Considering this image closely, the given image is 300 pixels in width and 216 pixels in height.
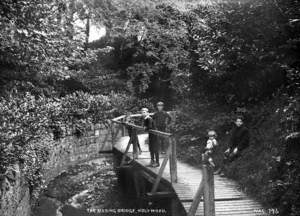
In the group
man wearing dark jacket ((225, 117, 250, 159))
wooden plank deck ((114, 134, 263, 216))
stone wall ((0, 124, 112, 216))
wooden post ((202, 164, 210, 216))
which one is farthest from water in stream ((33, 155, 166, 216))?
wooden post ((202, 164, 210, 216))

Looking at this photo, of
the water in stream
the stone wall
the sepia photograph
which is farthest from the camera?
the water in stream

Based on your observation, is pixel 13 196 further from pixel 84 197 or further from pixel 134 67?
pixel 134 67

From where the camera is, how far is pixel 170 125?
15602 millimetres

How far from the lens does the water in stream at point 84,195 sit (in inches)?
483

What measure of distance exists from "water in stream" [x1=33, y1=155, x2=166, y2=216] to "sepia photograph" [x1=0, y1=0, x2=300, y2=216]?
0.04m

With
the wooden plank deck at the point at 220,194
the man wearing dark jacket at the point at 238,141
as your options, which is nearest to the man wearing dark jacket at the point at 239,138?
the man wearing dark jacket at the point at 238,141

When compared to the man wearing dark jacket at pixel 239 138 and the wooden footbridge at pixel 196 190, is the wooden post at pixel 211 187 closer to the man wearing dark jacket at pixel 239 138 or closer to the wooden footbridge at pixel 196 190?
the wooden footbridge at pixel 196 190

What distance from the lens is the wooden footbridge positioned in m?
6.57

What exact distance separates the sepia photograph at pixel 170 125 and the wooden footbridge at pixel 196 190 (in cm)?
3

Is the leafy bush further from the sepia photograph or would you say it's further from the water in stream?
the water in stream

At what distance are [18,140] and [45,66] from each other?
3945 mm

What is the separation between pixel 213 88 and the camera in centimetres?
1336

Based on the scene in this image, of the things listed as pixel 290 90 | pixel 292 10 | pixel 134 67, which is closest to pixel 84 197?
pixel 290 90

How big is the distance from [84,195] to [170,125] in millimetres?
4048
